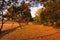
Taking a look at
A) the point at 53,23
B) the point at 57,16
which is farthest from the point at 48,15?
the point at 53,23

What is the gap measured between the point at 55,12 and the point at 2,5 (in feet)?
31.5

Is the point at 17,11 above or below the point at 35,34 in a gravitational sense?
above

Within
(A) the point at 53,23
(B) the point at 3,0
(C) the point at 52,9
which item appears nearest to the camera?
(B) the point at 3,0

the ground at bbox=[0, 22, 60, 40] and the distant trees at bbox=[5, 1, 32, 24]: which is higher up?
the distant trees at bbox=[5, 1, 32, 24]

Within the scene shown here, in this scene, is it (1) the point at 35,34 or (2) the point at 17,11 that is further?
(2) the point at 17,11

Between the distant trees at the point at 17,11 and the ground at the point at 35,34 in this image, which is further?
the distant trees at the point at 17,11

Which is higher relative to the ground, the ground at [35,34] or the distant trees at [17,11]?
the distant trees at [17,11]

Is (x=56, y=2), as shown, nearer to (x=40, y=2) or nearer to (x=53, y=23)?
(x=40, y=2)

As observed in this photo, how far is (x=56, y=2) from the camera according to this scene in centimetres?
2689

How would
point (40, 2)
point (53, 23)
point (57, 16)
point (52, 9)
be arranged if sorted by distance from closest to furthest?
point (40, 2) < point (52, 9) < point (57, 16) < point (53, 23)

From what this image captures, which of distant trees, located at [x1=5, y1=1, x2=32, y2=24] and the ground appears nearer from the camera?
the ground

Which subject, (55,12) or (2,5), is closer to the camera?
(2,5)

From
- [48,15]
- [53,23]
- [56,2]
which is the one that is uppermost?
[56,2]

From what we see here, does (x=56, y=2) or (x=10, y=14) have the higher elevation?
(x=56, y=2)
